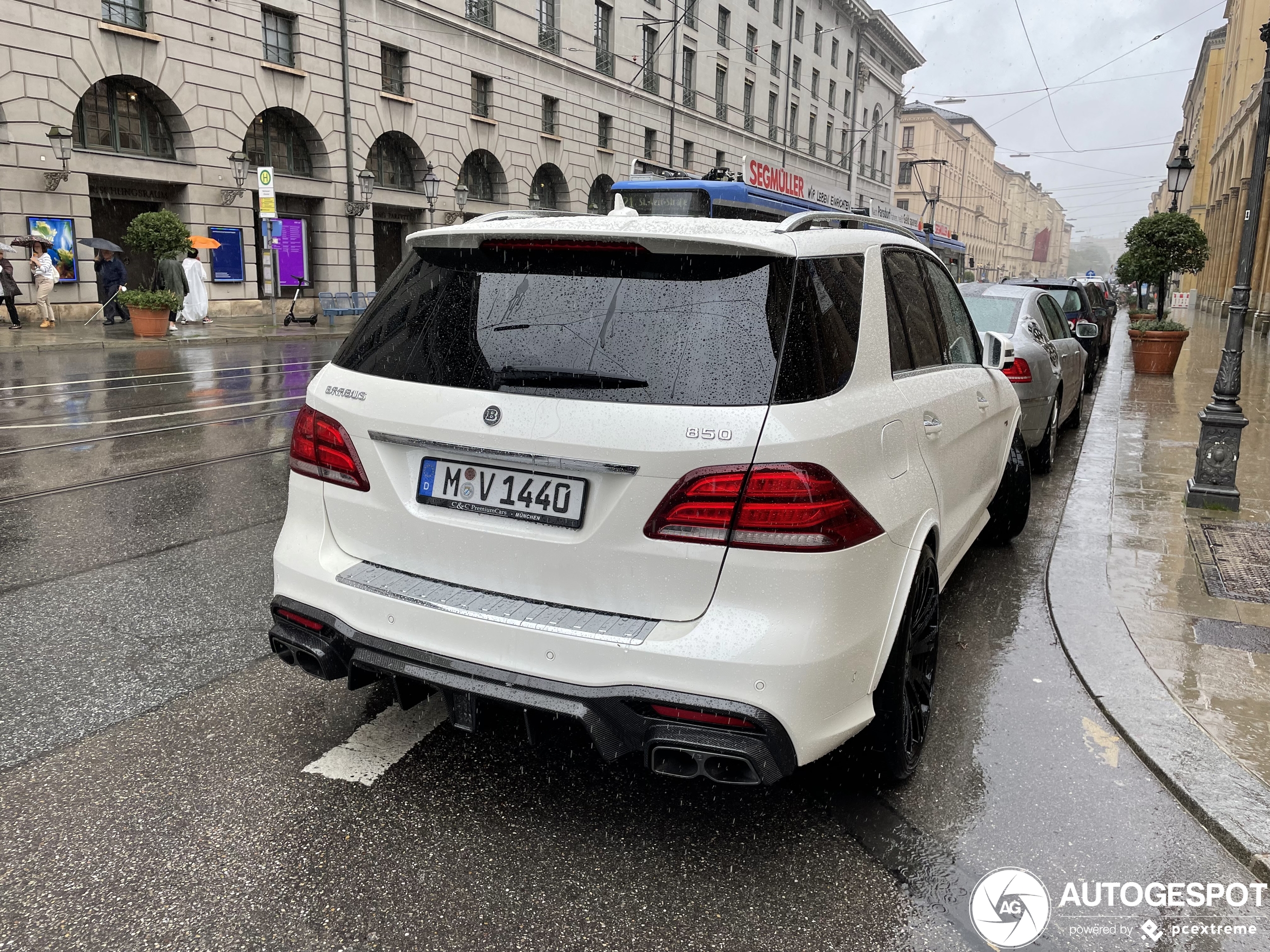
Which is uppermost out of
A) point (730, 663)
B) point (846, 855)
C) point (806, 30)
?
point (806, 30)

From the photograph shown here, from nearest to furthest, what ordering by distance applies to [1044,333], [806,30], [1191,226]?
[1044,333]
[1191,226]
[806,30]

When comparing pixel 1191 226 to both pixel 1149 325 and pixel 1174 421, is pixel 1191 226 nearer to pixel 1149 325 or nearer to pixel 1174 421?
pixel 1149 325

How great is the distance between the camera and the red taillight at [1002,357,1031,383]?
7.11 meters

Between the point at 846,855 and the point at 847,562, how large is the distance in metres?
0.87

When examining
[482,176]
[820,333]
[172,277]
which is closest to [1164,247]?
[820,333]

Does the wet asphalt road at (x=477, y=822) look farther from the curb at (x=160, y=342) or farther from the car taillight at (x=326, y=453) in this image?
the curb at (x=160, y=342)

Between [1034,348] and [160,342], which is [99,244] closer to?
[160,342]

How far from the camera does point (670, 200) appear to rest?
51.6 ft

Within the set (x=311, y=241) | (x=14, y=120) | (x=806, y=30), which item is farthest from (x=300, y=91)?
(x=806, y=30)

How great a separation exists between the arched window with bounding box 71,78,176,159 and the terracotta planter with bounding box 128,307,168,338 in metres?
5.38

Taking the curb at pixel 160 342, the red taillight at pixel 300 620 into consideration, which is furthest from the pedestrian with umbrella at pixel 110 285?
the red taillight at pixel 300 620

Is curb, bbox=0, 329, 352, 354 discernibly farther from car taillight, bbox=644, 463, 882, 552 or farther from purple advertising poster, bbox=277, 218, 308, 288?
car taillight, bbox=644, 463, 882, 552

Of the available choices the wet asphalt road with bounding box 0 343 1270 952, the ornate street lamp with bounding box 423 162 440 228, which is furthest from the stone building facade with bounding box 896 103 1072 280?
the wet asphalt road with bounding box 0 343 1270 952

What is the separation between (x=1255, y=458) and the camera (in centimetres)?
855
